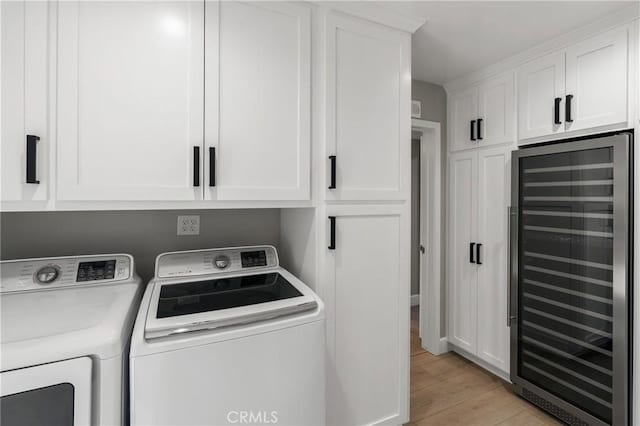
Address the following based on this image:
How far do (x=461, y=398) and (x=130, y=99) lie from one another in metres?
2.76

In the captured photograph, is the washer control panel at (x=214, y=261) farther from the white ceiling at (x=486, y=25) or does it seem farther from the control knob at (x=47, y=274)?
the white ceiling at (x=486, y=25)

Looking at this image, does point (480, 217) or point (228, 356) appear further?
point (480, 217)

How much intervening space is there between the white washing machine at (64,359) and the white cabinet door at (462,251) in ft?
8.13

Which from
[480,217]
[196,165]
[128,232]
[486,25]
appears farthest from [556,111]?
[128,232]

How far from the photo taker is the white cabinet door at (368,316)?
1.72m

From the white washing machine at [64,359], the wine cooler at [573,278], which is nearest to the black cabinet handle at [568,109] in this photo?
the wine cooler at [573,278]

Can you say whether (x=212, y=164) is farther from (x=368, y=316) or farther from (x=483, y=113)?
(x=483, y=113)

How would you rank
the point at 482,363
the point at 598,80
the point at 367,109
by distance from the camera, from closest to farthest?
the point at 367,109
the point at 598,80
the point at 482,363

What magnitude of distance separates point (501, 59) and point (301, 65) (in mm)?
1704

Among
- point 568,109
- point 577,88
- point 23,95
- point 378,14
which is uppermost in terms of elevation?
point 378,14

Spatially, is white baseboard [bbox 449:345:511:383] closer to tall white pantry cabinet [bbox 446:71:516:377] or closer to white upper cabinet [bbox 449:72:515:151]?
tall white pantry cabinet [bbox 446:71:516:377]

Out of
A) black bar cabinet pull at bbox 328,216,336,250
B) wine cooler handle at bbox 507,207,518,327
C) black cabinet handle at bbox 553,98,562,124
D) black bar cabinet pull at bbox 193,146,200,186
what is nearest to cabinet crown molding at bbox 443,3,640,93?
black cabinet handle at bbox 553,98,562,124

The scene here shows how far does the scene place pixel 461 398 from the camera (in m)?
2.38

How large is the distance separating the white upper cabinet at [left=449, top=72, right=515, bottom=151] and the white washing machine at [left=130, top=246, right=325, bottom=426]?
199cm
